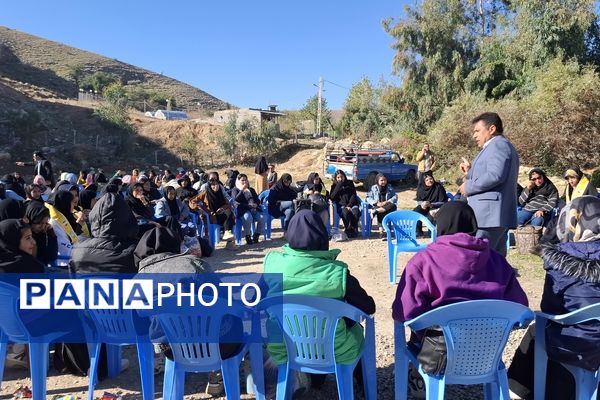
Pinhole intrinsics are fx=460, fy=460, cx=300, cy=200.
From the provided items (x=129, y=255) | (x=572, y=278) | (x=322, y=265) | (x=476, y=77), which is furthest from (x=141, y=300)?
(x=476, y=77)

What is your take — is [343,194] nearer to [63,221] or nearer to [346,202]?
[346,202]

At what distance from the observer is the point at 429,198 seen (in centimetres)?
873

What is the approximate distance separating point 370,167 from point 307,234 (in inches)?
556

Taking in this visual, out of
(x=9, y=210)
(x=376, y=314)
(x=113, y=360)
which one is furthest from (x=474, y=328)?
(x=9, y=210)

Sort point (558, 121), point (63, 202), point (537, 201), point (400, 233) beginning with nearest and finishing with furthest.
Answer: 1. point (63, 202)
2. point (400, 233)
3. point (537, 201)
4. point (558, 121)

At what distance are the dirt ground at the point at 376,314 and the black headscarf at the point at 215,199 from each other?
74 centimetres

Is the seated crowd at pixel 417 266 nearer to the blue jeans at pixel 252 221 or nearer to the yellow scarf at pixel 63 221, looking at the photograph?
the yellow scarf at pixel 63 221

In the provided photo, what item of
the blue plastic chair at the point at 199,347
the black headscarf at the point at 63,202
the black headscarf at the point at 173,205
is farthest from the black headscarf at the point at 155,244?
the black headscarf at the point at 173,205

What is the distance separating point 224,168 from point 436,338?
27.6m

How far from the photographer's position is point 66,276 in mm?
3322

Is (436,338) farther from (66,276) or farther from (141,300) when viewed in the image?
(66,276)

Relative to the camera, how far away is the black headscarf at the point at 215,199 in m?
8.05

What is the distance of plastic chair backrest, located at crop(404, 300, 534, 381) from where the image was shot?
2355mm

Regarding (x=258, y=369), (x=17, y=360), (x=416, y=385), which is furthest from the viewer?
(x=17, y=360)
